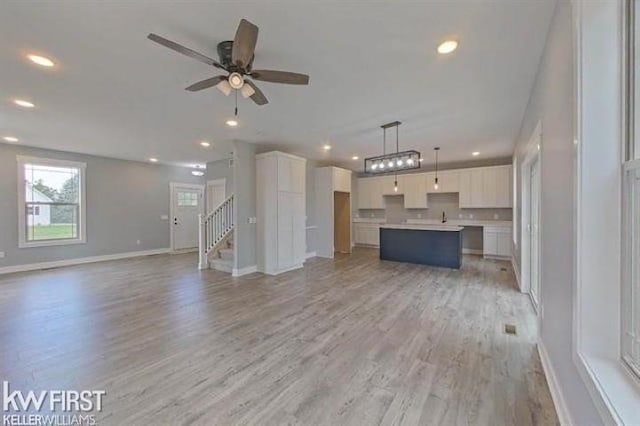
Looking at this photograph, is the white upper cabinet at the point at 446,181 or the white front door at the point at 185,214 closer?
the white upper cabinet at the point at 446,181

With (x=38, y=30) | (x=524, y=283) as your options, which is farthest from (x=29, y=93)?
(x=524, y=283)

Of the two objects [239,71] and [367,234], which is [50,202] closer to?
[239,71]

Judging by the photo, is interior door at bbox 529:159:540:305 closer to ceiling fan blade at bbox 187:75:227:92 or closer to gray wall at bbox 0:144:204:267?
ceiling fan blade at bbox 187:75:227:92

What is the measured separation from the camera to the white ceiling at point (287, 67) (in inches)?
80.2

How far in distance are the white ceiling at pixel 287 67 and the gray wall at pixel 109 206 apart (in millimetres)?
1467

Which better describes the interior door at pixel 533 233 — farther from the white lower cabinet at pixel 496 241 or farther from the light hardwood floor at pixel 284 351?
the white lower cabinet at pixel 496 241

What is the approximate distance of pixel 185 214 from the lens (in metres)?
9.16

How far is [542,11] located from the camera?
2.00m

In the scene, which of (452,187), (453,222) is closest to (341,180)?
(452,187)

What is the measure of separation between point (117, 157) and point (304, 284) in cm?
635

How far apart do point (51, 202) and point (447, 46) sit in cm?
858

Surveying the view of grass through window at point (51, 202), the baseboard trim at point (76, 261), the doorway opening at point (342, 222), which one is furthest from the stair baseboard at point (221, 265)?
the view of grass through window at point (51, 202)

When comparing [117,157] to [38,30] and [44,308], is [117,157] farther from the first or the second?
[38,30]

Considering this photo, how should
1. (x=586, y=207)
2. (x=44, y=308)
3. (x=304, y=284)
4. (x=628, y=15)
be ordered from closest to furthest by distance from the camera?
1. (x=628, y=15)
2. (x=586, y=207)
3. (x=44, y=308)
4. (x=304, y=284)
